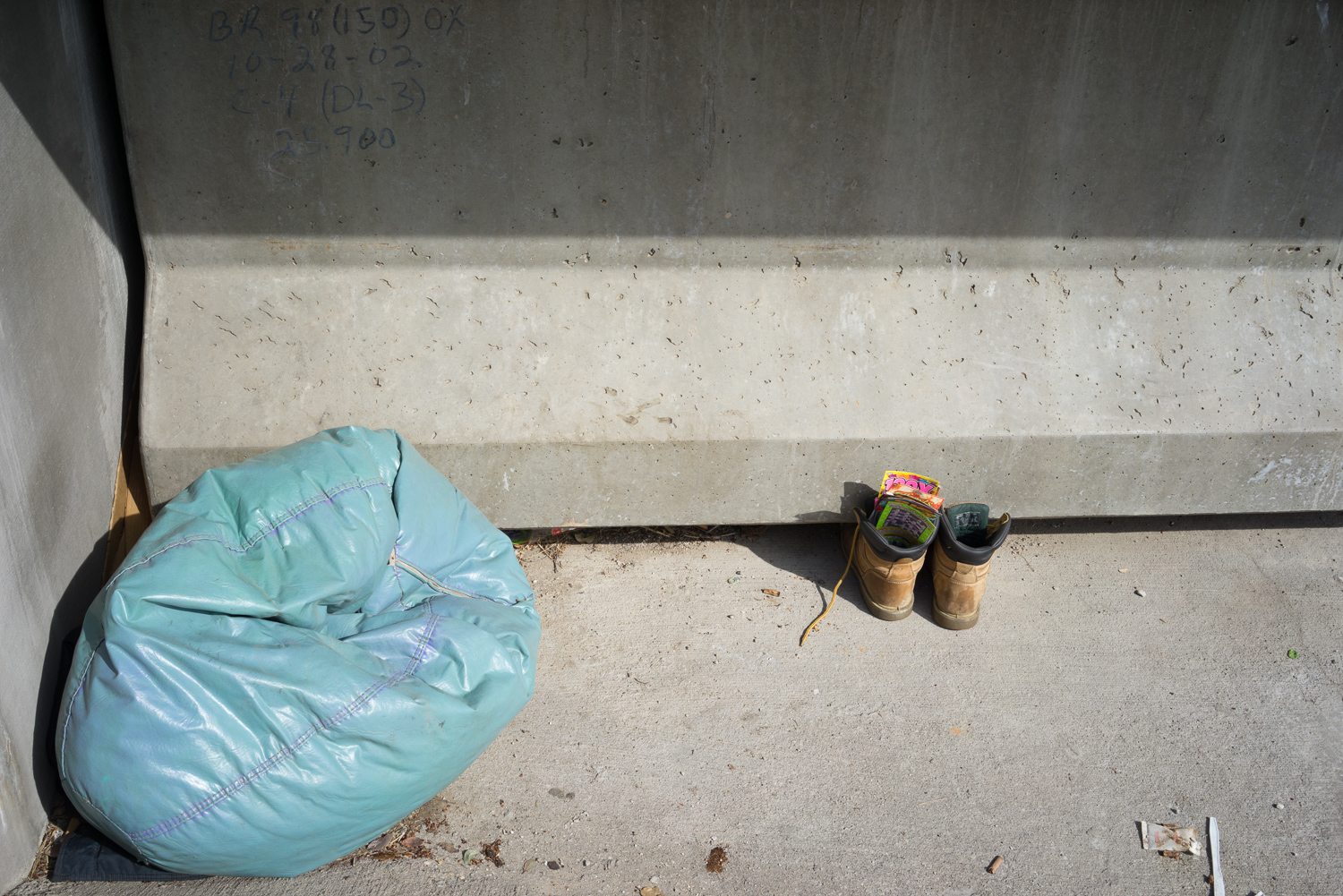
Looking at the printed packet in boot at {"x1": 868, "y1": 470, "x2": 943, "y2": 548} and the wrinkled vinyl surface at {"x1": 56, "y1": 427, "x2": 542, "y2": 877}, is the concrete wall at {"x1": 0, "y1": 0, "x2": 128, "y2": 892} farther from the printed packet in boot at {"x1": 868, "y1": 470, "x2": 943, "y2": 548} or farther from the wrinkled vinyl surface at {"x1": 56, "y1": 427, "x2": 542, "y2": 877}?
the printed packet in boot at {"x1": 868, "y1": 470, "x2": 943, "y2": 548}

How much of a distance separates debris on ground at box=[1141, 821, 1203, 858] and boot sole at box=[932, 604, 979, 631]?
814 mm

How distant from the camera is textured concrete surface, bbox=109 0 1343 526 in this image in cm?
281

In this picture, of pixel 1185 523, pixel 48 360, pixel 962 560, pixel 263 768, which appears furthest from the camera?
pixel 1185 523

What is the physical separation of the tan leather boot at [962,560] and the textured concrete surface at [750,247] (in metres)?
0.17

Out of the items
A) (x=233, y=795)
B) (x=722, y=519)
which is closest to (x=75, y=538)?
(x=233, y=795)

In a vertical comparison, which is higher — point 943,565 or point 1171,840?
point 943,565

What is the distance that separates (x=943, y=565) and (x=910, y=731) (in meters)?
0.62

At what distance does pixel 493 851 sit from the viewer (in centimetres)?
223

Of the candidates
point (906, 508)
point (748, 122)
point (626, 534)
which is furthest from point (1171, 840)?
point (748, 122)

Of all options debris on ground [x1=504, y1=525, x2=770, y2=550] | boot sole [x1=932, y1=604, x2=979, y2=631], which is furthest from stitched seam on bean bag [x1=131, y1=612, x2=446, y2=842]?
boot sole [x1=932, y1=604, x2=979, y2=631]

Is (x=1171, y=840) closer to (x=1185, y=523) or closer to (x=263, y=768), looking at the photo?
(x=1185, y=523)

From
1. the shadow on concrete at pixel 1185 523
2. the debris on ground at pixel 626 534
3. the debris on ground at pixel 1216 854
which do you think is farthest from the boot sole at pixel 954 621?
the debris on ground at pixel 1216 854

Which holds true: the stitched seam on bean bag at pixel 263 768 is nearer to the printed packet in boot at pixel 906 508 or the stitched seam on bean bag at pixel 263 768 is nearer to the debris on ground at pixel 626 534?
the debris on ground at pixel 626 534

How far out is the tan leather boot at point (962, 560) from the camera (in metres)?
2.92
